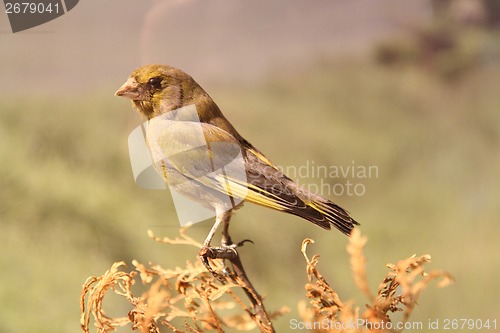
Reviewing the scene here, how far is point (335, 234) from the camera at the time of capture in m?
0.80

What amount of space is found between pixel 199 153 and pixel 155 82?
0.29 feet

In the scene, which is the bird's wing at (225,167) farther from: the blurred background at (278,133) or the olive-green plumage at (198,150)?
the blurred background at (278,133)

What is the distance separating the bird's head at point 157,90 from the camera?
0.56 metres

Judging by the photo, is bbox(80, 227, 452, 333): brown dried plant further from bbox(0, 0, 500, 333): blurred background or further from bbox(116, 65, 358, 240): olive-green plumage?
bbox(0, 0, 500, 333): blurred background

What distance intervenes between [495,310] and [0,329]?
692mm

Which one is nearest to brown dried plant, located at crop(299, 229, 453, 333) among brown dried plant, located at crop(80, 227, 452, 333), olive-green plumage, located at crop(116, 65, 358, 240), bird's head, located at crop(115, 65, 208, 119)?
brown dried plant, located at crop(80, 227, 452, 333)

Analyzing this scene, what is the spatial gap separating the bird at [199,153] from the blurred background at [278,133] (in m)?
0.13

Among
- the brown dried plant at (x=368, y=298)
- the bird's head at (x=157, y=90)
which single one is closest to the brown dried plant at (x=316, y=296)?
the brown dried plant at (x=368, y=298)

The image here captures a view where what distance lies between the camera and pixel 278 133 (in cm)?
79

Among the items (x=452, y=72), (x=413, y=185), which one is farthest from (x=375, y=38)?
(x=413, y=185)

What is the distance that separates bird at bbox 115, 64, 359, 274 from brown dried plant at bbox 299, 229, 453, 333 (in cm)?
11

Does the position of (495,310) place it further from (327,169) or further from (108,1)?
(108,1)

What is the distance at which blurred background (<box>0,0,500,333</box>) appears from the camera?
694 millimetres

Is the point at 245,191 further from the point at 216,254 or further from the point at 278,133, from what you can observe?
the point at 278,133
